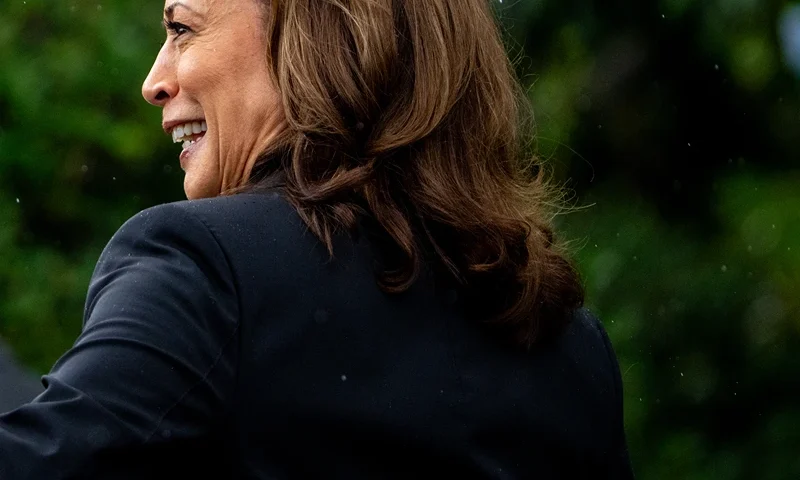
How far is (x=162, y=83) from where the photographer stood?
2205 mm

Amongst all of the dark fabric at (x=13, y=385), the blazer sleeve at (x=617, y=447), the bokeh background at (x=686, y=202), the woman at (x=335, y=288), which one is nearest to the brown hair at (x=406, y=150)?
the woman at (x=335, y=288)

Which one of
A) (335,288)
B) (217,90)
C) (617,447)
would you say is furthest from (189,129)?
(617,447)

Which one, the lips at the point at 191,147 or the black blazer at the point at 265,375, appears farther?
the lips at the point at 191,147

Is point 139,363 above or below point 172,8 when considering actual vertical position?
below

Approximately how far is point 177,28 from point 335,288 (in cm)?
60

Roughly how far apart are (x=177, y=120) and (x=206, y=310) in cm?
60

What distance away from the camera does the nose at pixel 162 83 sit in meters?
2.20

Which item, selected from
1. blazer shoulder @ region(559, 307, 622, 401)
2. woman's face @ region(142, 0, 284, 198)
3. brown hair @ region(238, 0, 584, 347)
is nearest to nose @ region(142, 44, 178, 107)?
woman's face @ region(142, 0, 284, 198)

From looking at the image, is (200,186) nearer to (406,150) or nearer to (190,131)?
(190,131)

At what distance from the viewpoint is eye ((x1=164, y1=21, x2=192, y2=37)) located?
2.13m

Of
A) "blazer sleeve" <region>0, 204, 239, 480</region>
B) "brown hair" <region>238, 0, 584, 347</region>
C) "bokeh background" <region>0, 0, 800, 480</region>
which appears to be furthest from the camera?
"bokeh background" <region>0, 0, 800, 480</region>

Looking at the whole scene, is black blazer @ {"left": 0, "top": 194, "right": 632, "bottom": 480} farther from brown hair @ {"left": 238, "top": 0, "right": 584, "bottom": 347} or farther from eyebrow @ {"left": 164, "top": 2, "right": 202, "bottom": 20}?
eyebrow @ {"left": 164, "top": 2, "right": 202, "bottom": 20}

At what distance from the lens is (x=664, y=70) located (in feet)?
17.1

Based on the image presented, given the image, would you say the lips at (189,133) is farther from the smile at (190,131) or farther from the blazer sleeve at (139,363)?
the blazer sleeve at (139,363)
